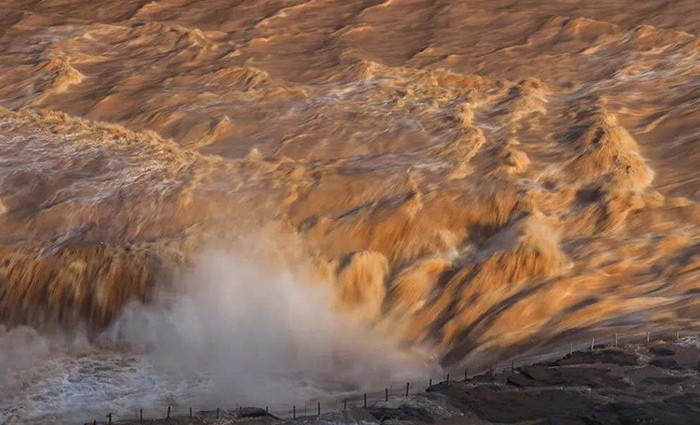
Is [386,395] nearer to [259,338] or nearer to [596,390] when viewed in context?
[596,390]

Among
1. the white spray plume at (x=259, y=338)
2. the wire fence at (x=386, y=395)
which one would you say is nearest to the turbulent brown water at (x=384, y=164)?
the white spray plume at (x=259, y=338)

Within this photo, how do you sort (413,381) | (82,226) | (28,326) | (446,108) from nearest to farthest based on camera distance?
(413,381)
(28,326)
(82,226)
(446,108)

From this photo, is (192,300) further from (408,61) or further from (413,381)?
(408,61)

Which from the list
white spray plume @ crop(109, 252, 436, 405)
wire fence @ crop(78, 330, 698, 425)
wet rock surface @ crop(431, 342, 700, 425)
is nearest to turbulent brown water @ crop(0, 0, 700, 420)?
white spray plume @ crop(109, 252, 436, 405)

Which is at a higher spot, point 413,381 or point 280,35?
point 280,35

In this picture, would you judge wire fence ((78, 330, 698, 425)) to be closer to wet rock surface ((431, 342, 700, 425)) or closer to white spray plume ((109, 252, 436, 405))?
wet rock surface ((431, 342, 700, 425))

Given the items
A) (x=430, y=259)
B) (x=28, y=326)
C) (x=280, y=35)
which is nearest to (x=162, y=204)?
(x=28, y=326)
